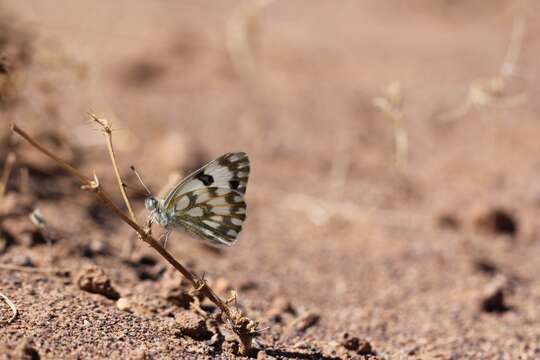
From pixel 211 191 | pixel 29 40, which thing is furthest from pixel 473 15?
pixel 211 191

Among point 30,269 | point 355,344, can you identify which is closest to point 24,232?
point 30,269

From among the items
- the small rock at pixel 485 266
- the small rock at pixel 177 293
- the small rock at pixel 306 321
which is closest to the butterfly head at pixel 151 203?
the small rock at pixel 177 293

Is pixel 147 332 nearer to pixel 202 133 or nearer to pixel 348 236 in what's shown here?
pixel 348 236

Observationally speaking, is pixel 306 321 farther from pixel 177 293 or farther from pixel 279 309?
pixel 177 293

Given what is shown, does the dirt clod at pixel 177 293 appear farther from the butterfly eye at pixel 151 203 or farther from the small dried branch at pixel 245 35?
the small dried branch at pixel 245 35

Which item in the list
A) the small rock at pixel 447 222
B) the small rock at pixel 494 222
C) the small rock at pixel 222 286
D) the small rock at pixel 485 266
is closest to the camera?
the small rock at pixel 222 286

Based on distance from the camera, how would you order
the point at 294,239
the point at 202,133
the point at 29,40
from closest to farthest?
the point at 29,40 → the point at 294,239 → the point at 202,133
